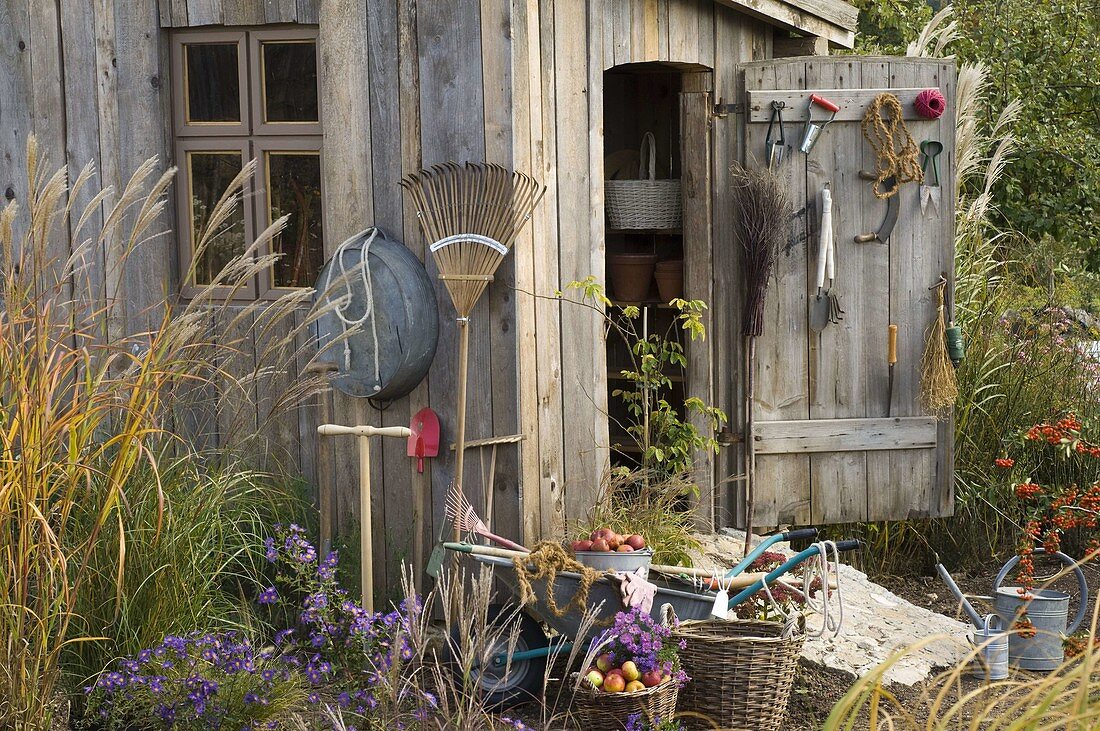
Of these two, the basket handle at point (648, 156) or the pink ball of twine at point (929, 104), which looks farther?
the basket handle at point (648, 156)

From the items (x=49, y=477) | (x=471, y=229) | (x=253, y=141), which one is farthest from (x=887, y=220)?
(x=49, y=477)

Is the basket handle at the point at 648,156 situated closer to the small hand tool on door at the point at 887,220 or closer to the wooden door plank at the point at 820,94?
the wooden door plank at the point at 820,94

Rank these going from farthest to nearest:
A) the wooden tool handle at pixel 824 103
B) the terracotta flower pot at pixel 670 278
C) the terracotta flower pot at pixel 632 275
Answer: the terracotta flower pot at pixel 632 275 → the terracotta flower pot at pixel 670 278 → the wooden tool handle at pixel 824 103

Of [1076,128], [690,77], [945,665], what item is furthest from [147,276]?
[1076,128]

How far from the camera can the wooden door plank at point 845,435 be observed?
19.5 feet

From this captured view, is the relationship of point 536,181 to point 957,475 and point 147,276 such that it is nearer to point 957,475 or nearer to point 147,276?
point 147,276

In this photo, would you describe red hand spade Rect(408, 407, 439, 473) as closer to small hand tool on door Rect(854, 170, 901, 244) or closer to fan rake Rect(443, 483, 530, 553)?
fan rake Rect(443, 483, 530, 553)

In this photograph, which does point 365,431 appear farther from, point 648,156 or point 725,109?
point 648,156

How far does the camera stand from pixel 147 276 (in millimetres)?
5355

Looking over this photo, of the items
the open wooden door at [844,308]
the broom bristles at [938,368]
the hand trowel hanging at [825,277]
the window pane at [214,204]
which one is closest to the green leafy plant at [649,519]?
the open wooden door at [844,308]

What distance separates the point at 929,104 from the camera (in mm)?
5844

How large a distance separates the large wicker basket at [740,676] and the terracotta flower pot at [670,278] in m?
2.37

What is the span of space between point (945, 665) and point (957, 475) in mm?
1962

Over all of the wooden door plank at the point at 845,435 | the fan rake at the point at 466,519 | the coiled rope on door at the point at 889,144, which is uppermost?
the coiled rope on door at the point at 889,144
